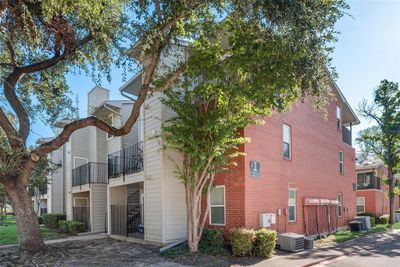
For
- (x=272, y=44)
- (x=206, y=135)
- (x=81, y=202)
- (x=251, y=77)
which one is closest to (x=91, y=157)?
(x=81, y=202)

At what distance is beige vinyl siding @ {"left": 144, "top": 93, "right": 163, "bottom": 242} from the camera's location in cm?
1372

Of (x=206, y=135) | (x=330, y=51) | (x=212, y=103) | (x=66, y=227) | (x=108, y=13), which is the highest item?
(x=108, y=13)

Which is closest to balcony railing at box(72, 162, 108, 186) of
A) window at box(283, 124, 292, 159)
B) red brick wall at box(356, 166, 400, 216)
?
window at box(283, 124, 292, 159)

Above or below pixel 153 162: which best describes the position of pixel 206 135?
above

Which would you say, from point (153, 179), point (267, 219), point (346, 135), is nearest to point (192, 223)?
point (153, 179)

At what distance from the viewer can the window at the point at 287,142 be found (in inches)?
655

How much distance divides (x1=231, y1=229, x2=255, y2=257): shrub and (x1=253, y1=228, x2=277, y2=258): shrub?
0.83ft

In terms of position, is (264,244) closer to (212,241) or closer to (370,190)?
(212,241)

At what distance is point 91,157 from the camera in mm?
23328

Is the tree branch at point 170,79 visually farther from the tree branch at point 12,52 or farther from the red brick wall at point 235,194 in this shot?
the tree branch at point 12,52

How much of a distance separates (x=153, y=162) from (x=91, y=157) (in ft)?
34.1

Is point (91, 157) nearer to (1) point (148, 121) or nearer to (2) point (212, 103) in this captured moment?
(1) point (148, 121)

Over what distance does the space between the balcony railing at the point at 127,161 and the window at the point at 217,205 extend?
3549 millimetres

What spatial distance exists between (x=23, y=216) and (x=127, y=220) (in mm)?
5392
